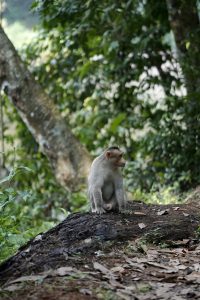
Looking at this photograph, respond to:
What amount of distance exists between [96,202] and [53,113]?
11.3 ft

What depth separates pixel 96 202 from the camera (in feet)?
20.6

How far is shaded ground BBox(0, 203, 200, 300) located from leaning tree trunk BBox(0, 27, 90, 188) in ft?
10.4

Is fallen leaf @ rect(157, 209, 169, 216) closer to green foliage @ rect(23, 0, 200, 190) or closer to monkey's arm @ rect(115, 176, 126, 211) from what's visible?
monkey's arm @ rect(115, 176, 126, 211)

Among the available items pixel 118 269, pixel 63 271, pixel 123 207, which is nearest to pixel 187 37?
pixel 123 207

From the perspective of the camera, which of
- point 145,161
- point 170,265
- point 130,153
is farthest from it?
point 130,153

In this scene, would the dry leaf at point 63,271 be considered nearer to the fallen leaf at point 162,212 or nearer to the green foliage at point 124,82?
the fallen leaf at point 162,212

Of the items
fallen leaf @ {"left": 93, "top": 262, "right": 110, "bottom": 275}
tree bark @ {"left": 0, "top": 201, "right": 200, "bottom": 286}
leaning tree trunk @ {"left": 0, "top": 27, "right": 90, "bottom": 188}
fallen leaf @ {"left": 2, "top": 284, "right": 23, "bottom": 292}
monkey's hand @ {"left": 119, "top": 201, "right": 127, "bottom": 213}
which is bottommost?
fallen leaf @ {"left": 93, "top": 262, "right": 110, "bottom": 275}

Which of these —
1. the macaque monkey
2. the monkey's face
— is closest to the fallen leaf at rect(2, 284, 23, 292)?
the macaque monkey

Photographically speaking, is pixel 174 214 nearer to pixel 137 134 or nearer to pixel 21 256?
pixel 21 256

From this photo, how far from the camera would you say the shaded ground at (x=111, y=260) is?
382cm

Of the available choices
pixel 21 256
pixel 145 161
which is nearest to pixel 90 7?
pixel 145 161

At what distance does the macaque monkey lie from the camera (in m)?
6.42

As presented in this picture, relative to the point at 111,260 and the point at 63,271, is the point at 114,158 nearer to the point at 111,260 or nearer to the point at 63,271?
the point at 111,260

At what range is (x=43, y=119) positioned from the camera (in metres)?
9.39
